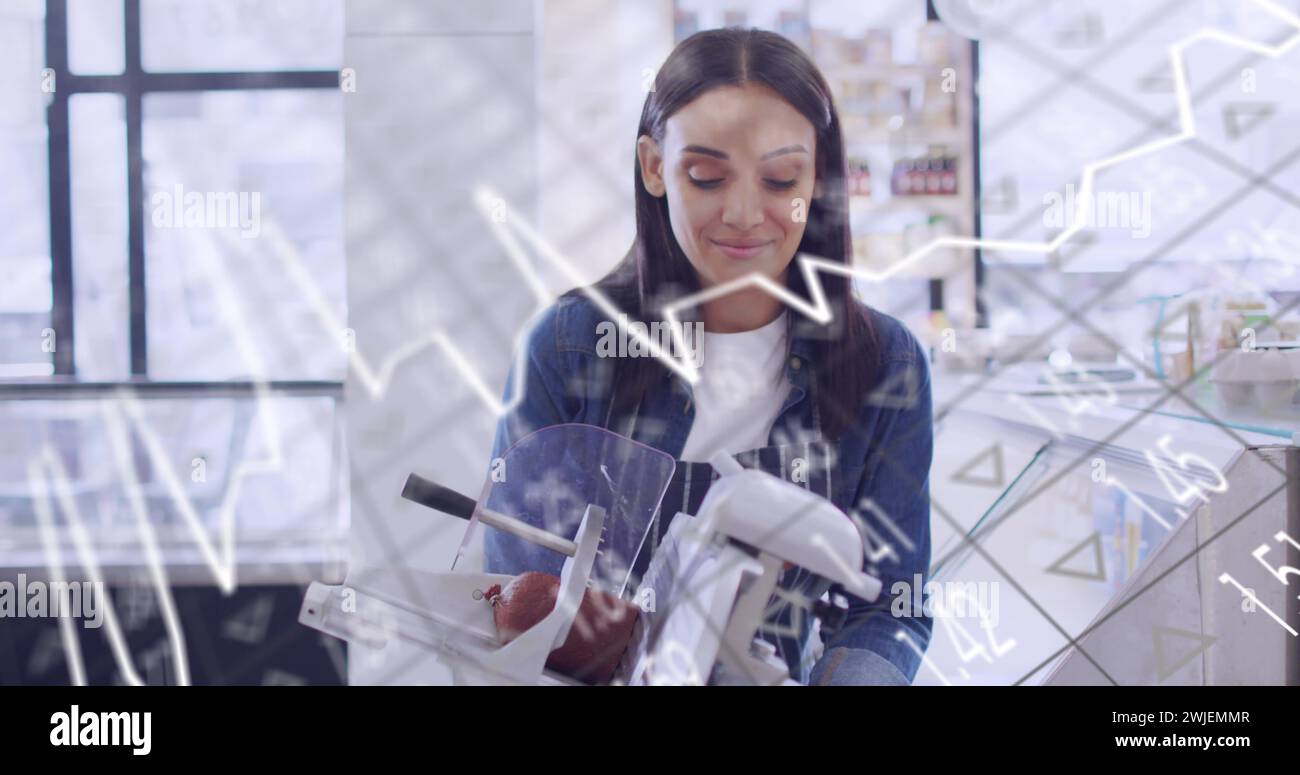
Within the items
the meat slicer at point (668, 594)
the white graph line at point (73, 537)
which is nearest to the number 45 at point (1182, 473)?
the meat slicer at point (668, 594)

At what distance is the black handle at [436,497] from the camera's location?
3.03 feet

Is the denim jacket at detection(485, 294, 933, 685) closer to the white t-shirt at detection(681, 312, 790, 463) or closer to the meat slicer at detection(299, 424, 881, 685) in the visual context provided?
the white t-shirt at detection(681, 312, 790, 463)

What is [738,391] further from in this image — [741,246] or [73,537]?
[73,537]

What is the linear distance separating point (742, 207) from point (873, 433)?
0.38 meters

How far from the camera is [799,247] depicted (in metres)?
1.33

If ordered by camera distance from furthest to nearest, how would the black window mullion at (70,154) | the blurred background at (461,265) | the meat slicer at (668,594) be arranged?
the black window mullion at (70,154) → the blurred background at (461,265) → the meat slicer at (668,594)

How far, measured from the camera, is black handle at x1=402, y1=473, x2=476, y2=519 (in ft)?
3.03

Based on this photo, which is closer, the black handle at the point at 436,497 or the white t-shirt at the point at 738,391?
the black handle at the point at 436,497

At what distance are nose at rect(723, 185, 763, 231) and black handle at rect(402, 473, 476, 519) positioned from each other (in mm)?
570

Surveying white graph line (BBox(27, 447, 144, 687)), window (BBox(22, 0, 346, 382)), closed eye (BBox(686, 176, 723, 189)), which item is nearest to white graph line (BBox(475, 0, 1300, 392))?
closed eye (BBox(686, 176, 723, 189))

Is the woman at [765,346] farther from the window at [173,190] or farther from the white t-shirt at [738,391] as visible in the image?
the window at [173,190]

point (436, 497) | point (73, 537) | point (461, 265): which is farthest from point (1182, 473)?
point (73, 537)
